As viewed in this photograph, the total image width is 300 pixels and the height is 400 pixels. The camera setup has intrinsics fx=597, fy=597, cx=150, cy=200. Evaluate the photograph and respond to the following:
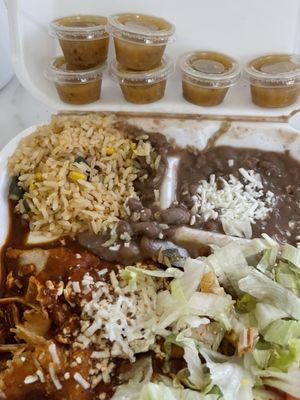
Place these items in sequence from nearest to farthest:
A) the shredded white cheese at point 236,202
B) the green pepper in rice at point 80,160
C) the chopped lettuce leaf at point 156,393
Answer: the chopped lettuce leaf at point 156,393, the shredded white cheese at point 236,202, the green pepper in rice at point 80,160

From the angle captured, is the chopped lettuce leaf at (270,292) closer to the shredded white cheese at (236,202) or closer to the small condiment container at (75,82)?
the shredded white cheese at (236,202)

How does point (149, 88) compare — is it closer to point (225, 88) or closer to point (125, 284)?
point (225, 88)

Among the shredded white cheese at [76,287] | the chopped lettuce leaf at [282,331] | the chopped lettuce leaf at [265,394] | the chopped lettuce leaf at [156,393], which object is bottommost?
the chopped lettuce leaf at [265,394]

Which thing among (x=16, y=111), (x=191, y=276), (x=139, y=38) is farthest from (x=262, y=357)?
(x=16, y=111)

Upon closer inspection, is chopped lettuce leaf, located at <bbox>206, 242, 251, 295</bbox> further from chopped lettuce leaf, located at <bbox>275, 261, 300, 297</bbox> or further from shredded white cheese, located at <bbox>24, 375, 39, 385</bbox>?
shredded white cheese, located at <bbox>24, 375, 39, 385</bbox>

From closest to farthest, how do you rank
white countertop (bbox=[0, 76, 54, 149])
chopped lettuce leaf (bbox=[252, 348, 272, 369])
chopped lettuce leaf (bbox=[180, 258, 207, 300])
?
chopped lettuce leaf (bbox=[252, 348, 272, 369]), chopped lettuce leaf (bbox=[180, 258, 207, 300]), white countertop (bbox=[0, 76, 54, 149])

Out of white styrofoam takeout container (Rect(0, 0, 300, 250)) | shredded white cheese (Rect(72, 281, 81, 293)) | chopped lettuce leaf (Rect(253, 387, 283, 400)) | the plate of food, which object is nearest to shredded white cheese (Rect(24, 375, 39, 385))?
the plate of food

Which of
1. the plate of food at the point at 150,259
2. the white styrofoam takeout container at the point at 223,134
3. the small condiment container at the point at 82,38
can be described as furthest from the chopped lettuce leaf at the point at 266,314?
the small condiment container at the point at 82,38
